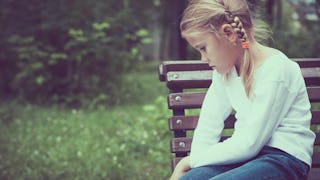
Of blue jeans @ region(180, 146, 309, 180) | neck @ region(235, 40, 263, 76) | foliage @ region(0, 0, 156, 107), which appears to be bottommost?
foliage @ region(0, 0, 156, 107)

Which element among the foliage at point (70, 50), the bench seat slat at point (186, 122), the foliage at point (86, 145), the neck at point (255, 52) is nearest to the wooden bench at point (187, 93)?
the bench seat slat at point (186, 122)

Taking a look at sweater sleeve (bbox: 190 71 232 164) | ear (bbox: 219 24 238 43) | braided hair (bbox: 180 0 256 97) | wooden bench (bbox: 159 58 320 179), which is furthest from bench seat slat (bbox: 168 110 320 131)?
ear (bbox: 219 24 238 43)

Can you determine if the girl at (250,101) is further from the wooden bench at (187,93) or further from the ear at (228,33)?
the wooden bench at (187,93)

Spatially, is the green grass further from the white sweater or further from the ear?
the ear

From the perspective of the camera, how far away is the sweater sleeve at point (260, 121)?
193 cm

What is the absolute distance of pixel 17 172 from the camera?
12.8 feet

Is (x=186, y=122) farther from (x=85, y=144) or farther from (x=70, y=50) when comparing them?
(x=70, y=50)

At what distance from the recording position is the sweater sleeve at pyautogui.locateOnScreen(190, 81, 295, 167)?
1.93 metres

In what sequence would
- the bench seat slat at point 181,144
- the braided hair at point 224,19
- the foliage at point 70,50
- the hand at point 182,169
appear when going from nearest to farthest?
the braided hair at point 224,19, the hand at point 182,169, the bench seat slat at point 181,144, the foliage at point 70,50

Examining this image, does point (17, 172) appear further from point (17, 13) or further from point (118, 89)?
point (17, 13)

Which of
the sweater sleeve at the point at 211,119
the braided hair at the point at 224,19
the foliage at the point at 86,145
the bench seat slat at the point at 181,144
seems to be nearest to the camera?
the braided hair at the point at 224,19

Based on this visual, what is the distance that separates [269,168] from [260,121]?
6.8 inches

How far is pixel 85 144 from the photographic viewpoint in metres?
4.65

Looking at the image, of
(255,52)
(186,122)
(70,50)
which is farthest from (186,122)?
(70,50)
